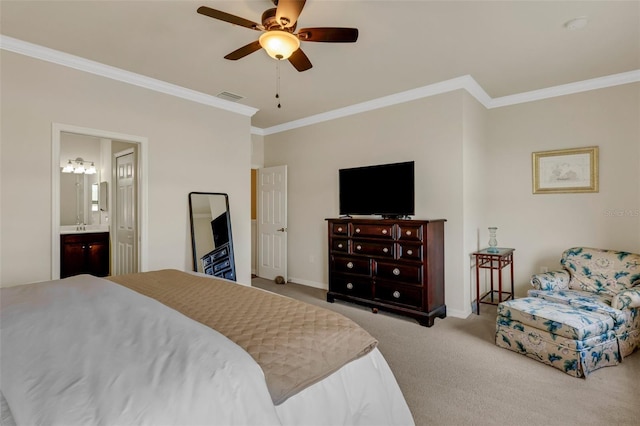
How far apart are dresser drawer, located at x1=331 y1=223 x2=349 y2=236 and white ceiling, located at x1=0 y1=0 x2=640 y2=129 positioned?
5.40 feet

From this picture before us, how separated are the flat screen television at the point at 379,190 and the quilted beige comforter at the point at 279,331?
2408 millimetres

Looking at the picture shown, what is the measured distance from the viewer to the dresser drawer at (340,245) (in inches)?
161

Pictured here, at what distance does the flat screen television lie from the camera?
3.79 metres

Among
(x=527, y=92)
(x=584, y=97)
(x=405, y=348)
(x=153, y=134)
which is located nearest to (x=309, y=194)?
(x=153, y=134)

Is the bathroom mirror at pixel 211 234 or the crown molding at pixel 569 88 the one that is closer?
the crown molding at pixel 569 88

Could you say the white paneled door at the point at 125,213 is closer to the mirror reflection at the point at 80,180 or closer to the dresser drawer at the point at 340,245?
the mirror reflection at the point at 80,180

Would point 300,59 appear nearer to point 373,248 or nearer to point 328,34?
point 328,34

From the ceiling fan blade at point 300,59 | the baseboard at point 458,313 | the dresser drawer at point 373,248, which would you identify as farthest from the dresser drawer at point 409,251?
the ceiling fan blade at point 300,59

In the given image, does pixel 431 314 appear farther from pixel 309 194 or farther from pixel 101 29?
pixel 101 29

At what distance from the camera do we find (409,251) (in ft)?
11.7

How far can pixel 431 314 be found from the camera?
347 cm

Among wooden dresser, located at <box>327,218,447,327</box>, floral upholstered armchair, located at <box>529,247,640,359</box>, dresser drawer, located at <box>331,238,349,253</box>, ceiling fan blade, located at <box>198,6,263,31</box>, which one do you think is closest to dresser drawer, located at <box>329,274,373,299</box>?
wooden dresser, located at <box>327,218,447,327</box>

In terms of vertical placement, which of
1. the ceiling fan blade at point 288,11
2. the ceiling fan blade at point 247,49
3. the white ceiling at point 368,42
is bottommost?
the ceiling fan blade at point 247,49

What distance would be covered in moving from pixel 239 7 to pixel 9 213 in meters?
2.61
